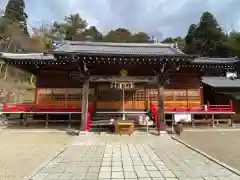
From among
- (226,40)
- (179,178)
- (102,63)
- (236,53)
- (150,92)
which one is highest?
(226,40)

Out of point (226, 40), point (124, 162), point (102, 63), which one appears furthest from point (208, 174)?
point (226, 40)

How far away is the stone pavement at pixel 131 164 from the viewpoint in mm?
5332

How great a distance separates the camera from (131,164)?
20.9ft

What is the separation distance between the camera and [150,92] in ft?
53.9

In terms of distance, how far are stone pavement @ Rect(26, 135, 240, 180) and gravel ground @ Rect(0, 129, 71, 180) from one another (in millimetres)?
530

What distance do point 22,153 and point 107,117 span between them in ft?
23.9

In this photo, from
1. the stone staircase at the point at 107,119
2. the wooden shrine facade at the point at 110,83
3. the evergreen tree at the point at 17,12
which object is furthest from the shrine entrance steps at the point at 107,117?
the evergreen tree at the point at 17,12

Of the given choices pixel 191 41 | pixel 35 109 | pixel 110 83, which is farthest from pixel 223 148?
pixel 191 41

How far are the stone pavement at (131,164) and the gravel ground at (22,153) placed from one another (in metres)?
0.53

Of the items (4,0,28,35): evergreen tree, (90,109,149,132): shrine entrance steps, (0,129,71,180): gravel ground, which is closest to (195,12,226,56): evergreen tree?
(90,109,149,132): shrine entrance steps

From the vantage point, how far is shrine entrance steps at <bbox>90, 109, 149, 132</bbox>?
43.9ft

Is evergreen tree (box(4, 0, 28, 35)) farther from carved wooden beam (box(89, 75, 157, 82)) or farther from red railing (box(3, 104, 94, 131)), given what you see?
carved wooden beam (box(89, 75, 157, 82))

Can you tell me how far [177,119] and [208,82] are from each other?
714cm

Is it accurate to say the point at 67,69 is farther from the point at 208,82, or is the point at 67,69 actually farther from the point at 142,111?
the point at 208,82
